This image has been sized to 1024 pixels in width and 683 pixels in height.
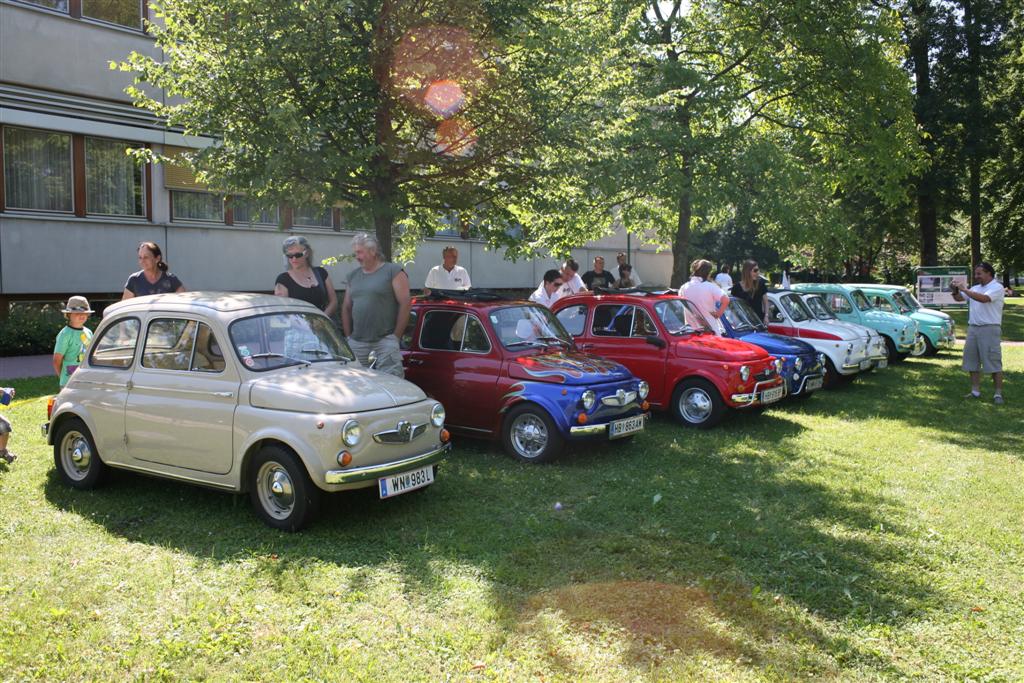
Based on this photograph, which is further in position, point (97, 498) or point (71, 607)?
point (97, 498)

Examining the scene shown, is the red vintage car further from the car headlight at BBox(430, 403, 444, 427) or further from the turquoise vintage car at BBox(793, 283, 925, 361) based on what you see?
the turquoise vintage car at BBox(793, 283, 925, 361)

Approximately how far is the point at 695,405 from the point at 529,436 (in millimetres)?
2892

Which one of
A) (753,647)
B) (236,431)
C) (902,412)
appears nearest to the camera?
(753,647)

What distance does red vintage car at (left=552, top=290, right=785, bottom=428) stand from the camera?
10.3m

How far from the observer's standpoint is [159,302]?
6.98 meters

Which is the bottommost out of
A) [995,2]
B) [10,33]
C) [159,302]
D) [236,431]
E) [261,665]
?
[261,665]

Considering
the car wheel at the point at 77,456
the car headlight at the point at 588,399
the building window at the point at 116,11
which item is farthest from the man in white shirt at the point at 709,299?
the building window at the point at 116,11

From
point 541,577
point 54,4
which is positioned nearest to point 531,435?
point 541,577

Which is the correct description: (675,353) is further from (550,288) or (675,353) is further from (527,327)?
(550,288)

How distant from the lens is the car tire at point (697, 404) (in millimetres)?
10375

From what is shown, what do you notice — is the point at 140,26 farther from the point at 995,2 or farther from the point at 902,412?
the point at 995,2

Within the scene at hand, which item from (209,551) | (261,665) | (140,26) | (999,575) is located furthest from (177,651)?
(140,26)

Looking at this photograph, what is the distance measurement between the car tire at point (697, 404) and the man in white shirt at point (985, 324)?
4.85 metres

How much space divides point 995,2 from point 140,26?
27.9 meters
